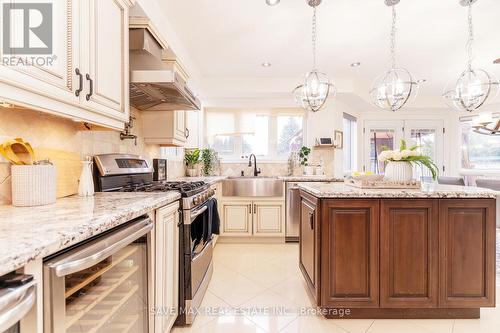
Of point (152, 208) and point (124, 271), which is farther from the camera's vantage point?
point (152, 208)

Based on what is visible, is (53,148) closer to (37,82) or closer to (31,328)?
(37,82)

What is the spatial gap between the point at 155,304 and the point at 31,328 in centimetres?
82

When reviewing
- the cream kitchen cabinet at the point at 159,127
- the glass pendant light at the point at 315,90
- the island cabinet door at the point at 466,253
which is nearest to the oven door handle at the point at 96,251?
the cream kitchen cabinet at the point at 159,127

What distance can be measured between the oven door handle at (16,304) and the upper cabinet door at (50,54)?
2.27 feet

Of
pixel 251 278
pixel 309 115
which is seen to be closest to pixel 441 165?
pixel 309 115

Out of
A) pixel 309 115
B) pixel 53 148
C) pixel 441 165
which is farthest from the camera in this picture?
pixel 441 165

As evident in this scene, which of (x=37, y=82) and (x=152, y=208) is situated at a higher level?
(x=37, y=82)

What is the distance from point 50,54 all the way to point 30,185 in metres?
0.58

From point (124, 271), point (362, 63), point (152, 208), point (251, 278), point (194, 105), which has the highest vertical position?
point (362, 63)

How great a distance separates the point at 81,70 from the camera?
1239mm

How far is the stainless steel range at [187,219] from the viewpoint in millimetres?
1775

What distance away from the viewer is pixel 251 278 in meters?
2.58

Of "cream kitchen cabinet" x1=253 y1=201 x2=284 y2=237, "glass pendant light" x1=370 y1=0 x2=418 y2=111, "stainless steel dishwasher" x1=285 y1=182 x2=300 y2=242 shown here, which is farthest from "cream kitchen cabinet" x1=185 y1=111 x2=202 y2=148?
"glass pendant light" x1=370 y1=0 x2=418 y2=111

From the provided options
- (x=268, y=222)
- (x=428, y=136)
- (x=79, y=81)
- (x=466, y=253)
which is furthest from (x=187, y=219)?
(x=428, y=136)
